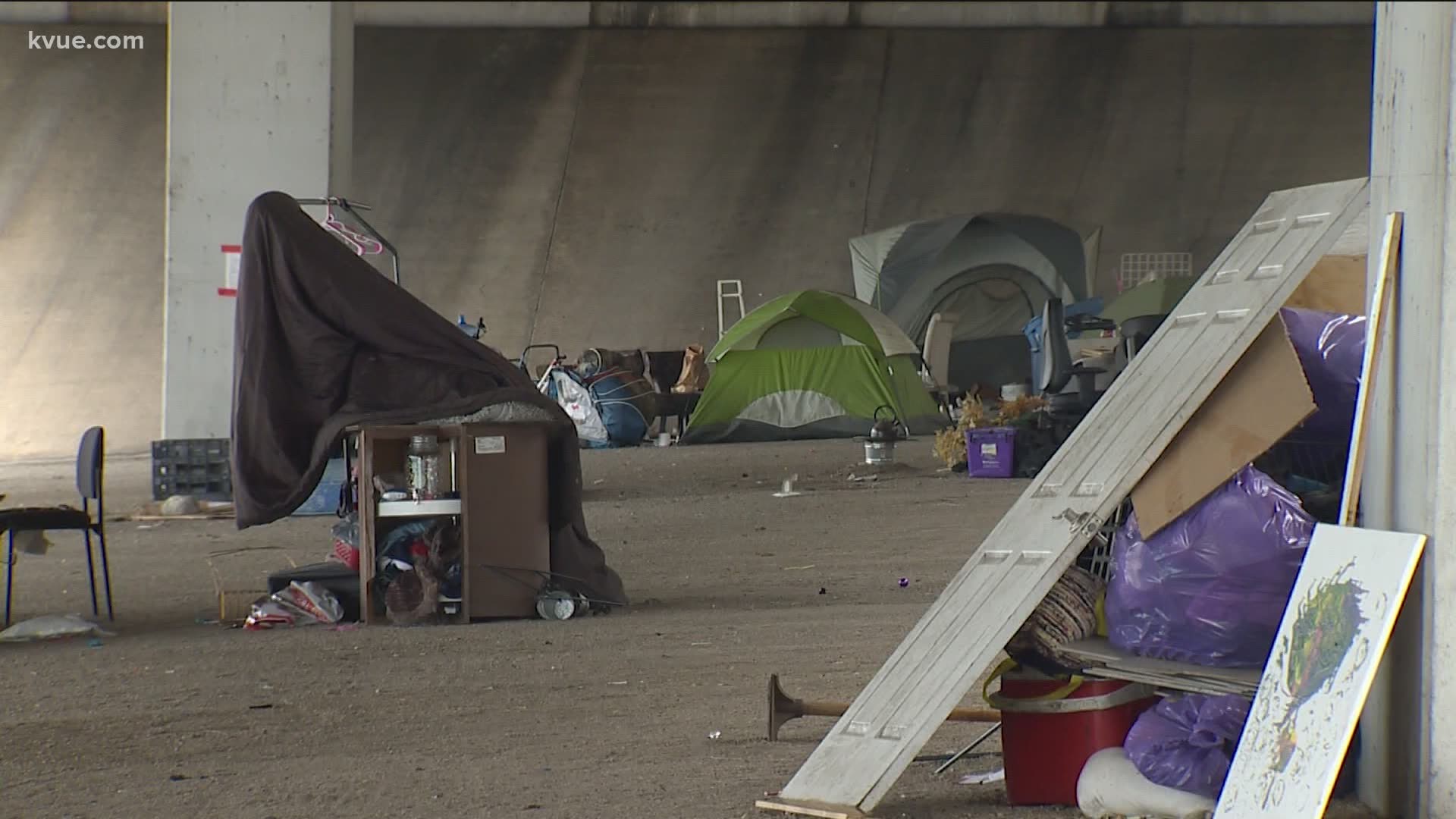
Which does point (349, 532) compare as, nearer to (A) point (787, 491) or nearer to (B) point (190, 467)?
(A) point (787, 491)

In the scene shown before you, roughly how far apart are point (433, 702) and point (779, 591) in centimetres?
227

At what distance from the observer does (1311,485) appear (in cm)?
394

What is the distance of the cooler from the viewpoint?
328 cm

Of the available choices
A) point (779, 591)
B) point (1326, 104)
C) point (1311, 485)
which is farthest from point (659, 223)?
point (1311, 485)

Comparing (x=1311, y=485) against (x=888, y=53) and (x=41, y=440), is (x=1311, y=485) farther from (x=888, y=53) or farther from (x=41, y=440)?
(x=888, y=53)

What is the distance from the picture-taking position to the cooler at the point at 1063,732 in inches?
129

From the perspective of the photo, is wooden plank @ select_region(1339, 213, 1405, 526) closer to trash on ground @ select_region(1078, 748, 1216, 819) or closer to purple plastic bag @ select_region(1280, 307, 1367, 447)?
trash on ground @ select_region(1078, 748, 1216, 819)

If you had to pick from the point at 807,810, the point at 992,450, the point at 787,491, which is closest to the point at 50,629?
the point at 807,810

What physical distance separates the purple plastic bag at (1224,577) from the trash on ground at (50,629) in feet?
14.0

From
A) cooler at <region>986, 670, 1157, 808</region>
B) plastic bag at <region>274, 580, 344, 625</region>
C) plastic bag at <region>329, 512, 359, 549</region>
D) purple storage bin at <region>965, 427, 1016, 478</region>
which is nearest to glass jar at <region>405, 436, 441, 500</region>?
plastic bag at <region>329, 512, 359, 549</region>

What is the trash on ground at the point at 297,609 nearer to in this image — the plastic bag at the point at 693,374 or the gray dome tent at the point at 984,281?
the plastic bag at the point at 693,374

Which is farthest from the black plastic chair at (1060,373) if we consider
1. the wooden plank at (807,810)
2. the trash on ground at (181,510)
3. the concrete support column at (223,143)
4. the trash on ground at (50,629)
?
the wooden plank at (807,810)

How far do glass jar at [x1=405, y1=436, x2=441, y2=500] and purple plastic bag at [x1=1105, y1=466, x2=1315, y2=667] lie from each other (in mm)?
3417

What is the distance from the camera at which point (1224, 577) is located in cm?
325
